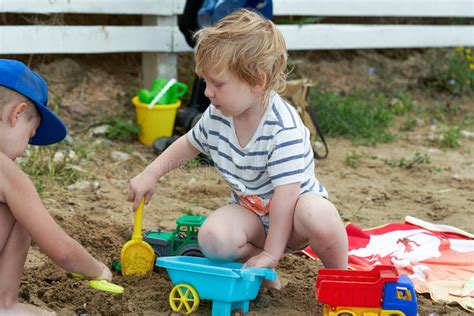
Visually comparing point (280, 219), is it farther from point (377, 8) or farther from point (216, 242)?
point (377, 8)

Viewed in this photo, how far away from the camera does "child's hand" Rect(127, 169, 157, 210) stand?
2762 mm

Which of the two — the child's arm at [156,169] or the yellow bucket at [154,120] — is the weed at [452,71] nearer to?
the yellow bucket at [154,120]

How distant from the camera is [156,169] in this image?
9.23ft

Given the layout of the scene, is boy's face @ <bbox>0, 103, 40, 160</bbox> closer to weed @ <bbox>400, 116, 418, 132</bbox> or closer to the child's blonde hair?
the child's blonde hair

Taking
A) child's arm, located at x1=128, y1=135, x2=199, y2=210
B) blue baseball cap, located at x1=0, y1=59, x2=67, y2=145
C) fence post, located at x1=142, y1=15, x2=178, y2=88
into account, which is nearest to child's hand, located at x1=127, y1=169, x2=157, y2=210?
child's arm, located at x1=128, y1=135, x2=199, y2=210

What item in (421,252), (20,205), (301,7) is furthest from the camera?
(301,7)

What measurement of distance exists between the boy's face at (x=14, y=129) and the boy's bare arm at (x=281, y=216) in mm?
839

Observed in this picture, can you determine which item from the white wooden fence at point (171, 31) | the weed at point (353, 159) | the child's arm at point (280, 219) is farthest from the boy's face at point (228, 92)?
the white wooden fence at point (171, 31)

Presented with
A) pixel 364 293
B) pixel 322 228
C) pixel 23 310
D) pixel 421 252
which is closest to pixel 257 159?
pixel 322 228

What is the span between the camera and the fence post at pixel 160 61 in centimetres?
520

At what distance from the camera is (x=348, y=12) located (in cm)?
599

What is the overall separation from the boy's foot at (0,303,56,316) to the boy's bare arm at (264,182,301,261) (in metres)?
0.74

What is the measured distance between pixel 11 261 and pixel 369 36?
4.41m

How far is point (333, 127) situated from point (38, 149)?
2134mm
